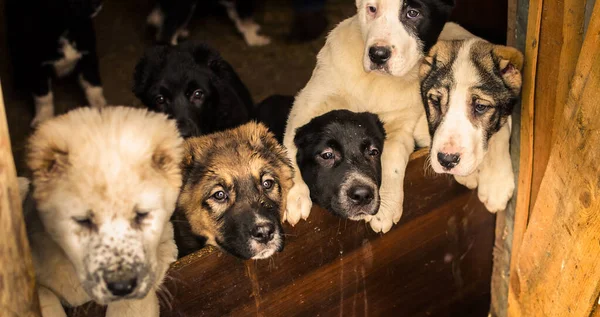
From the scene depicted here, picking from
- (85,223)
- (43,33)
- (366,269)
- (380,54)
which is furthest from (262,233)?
(43,33)

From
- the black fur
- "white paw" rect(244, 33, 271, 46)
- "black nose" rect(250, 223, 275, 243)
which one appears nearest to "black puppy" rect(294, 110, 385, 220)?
"black nose" rect(250, 223, 275, 243)

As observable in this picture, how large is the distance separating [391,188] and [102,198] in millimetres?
1596

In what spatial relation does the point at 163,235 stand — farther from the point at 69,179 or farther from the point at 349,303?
the point at 349,303

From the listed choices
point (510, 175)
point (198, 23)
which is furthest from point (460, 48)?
point (198, 23)

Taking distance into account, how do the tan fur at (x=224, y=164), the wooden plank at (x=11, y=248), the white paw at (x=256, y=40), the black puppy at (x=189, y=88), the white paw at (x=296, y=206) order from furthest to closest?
the white paw at (x=256, y=40) < the black puppy at (x=189, y=88) < the white paw at (x=296, y=206) < the tan fur at (x=224, y=164) < the wooden plank at (x=11, y=248)

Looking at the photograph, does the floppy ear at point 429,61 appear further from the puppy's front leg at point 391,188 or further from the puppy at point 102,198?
the puppy at point 102,198

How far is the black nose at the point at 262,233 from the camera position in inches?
124

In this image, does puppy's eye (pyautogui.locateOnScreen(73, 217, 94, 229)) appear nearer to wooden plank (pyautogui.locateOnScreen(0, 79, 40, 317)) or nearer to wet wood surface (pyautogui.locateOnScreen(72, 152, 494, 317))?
wooden plank (pyautogui.locateOnScreen(0, 79, 40, 317))

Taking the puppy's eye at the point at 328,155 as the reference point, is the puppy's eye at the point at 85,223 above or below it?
above

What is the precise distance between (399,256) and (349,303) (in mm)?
393

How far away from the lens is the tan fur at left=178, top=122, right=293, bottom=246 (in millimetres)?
3314

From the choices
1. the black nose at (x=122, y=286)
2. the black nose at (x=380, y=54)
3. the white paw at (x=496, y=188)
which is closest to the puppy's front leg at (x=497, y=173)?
the white paw at (x=496, y=188)

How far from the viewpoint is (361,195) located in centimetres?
348

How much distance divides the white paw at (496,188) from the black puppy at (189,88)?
1.49 m
